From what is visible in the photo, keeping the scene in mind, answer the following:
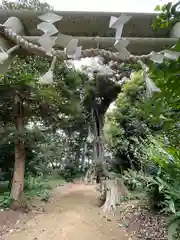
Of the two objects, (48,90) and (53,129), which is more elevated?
(48,90)

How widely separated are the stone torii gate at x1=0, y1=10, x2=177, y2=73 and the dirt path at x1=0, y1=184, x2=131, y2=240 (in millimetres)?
2744

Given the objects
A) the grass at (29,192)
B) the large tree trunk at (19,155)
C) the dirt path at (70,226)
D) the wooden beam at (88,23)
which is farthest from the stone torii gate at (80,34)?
the grass at (29,192)

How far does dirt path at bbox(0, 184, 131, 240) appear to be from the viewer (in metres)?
2.91

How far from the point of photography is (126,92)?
18.0ft

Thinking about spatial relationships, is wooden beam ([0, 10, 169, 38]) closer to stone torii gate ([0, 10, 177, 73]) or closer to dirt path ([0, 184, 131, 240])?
stone torii gate ([0, 10, 177, 73])

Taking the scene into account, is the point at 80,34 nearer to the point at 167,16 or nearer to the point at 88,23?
the point at 88,23

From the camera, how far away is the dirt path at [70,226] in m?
2.91

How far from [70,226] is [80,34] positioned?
3070 millimetres

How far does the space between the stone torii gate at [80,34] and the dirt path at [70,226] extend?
9.00ft

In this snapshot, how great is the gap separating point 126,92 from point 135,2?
4.76 m

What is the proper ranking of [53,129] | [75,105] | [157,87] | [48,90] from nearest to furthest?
1. [157,87]
2. [48,90]
3. [75,105]
4. [53,129]

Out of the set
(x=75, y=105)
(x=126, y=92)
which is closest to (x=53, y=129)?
(x=75, y=105)

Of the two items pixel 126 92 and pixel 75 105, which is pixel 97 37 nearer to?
pixel 75 105

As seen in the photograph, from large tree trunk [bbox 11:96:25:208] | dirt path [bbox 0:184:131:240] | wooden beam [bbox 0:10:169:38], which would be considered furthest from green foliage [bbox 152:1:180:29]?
large tree trunk [bbox 11:96:25:208]
